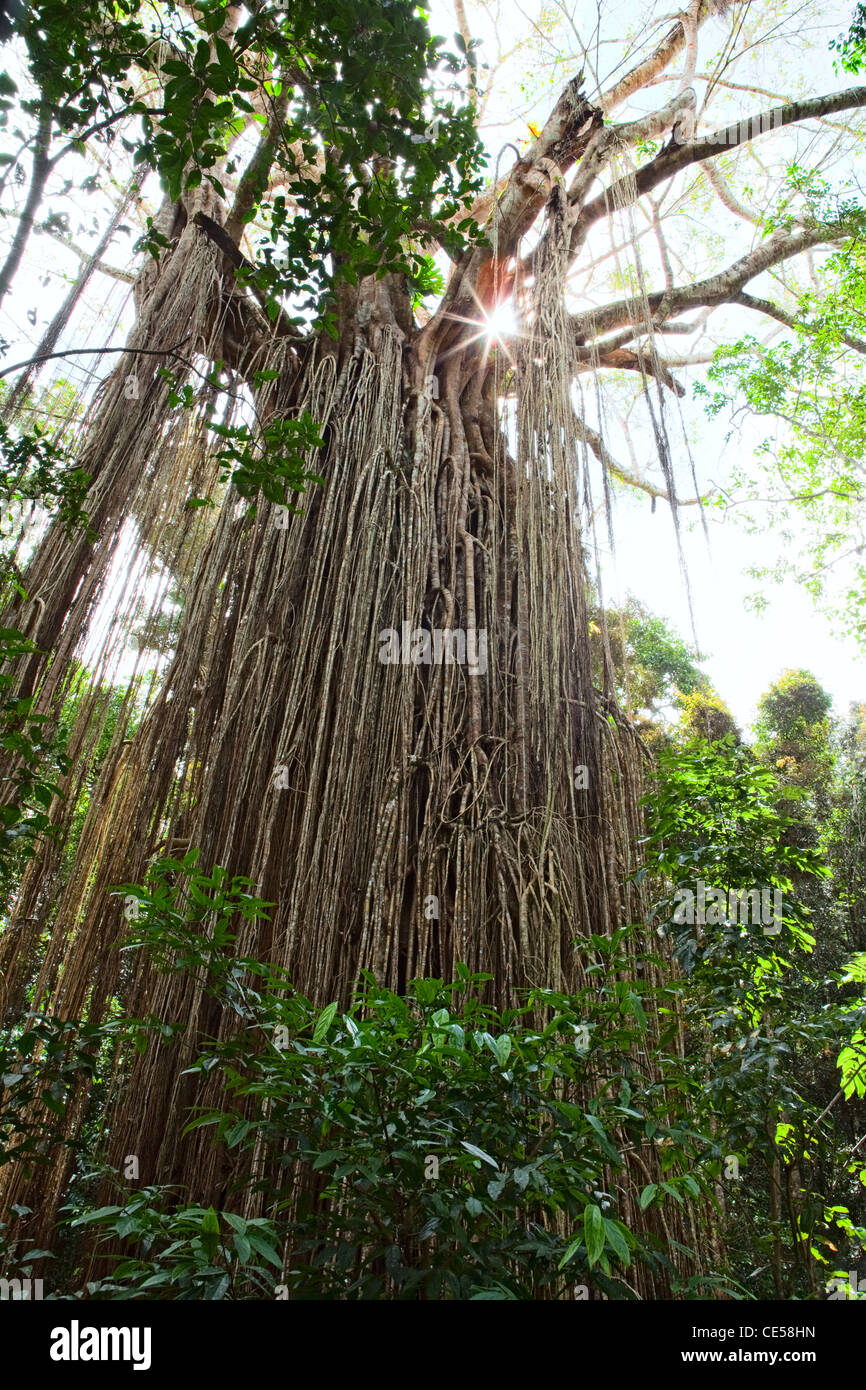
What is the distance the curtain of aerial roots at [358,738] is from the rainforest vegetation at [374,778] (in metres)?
0.02

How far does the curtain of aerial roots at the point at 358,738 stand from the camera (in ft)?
9.31

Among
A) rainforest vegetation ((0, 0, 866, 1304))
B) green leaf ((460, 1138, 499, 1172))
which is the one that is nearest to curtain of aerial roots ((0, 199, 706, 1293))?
rainforest vegetation ((0, 0, 866, 1304))

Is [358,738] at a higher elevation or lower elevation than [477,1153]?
higher

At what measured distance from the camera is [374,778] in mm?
3252

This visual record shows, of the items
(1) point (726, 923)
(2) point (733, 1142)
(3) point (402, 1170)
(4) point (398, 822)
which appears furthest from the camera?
(4) point (398, 822)

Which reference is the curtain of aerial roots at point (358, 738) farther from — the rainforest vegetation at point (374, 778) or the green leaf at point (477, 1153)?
the green leaf at point (477, 1153)

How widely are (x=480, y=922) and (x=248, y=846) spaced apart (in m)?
0.90

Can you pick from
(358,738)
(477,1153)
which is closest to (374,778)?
(358,738)

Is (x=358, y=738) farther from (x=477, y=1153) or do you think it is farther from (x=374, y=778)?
(x=477, y=1153)

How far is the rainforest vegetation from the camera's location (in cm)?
144

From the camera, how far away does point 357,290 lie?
4793 millimetres

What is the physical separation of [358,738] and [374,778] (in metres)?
0.17

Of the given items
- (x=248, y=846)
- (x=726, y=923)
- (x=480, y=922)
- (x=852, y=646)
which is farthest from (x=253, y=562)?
(x=852, y=646)
